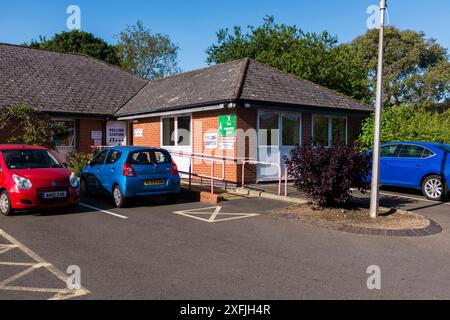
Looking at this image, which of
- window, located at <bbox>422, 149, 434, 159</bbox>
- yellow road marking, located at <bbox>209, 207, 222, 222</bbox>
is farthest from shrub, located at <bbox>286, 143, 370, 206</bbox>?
window, located at <bbox>422, 149, 434, 159</bbox>

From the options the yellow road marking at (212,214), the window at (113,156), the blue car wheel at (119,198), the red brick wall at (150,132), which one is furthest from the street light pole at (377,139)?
the red brick wall at (150,132)

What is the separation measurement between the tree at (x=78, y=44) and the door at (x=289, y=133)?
34.6 meters

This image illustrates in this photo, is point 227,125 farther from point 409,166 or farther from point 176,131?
point 409,166

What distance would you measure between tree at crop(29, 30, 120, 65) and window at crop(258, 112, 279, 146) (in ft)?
114

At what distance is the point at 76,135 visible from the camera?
19984 mm

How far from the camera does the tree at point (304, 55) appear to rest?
84.2ft

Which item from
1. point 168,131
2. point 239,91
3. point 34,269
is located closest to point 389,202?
point 239,91

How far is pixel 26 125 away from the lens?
16922 millimetres

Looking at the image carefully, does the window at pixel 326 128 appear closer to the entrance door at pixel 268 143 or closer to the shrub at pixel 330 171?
the entrance door at pixel 268 143

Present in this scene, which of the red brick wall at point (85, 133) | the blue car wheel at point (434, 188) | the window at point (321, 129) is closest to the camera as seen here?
the blue car wheel at point (434, 188)

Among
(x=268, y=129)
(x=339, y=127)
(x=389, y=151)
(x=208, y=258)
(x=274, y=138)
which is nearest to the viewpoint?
(x=208, y=258)

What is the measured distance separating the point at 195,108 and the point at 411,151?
7.29 m
